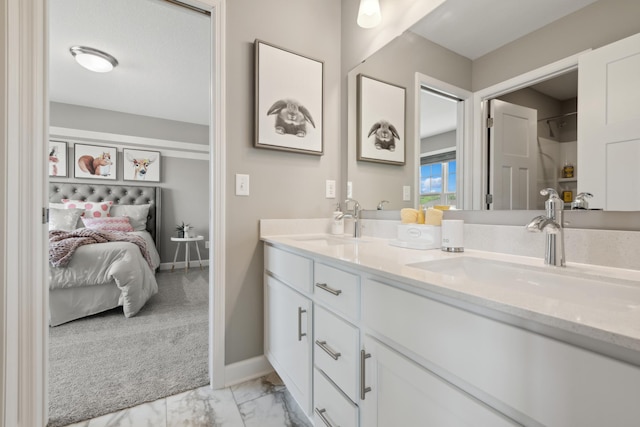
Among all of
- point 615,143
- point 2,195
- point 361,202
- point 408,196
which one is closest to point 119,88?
point 2,195

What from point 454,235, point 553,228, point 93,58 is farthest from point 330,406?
point 93,58

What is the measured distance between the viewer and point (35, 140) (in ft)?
3.65

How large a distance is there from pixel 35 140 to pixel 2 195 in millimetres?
253

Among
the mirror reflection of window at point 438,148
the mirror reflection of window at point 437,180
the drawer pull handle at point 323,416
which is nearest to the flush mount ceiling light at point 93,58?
the mirror reflection of window at point 438,148

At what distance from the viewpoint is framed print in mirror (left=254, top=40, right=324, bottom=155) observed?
1570 millimetres

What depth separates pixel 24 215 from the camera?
108 centimetres

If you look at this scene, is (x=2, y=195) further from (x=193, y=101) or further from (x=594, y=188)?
(x=193, y=101)

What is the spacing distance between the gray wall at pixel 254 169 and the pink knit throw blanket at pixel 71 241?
1718mm

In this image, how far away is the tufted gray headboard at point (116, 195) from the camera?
377 cm

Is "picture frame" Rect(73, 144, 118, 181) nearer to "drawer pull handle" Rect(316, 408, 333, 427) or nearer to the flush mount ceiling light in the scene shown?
the flush mount ceiling light

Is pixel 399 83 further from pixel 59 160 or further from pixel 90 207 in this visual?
pixel 59 160

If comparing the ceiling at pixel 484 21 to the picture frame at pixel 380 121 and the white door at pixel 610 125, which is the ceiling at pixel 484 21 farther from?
the picture frame at pixel 380 121

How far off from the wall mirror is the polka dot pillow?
12.5 feet

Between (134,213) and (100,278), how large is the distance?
1.89 metres
